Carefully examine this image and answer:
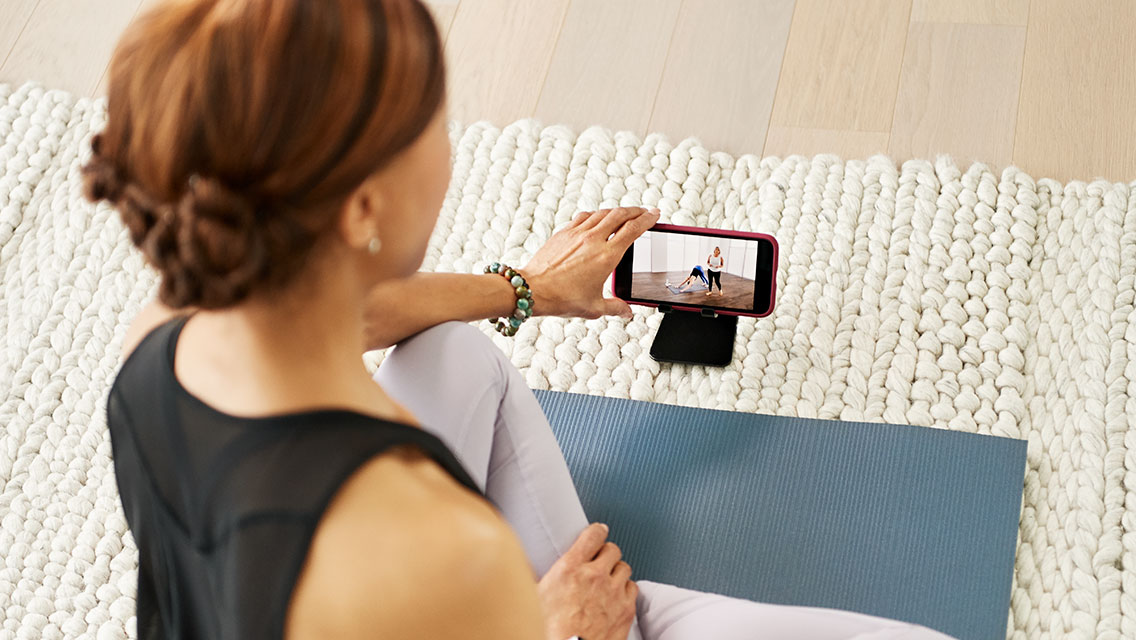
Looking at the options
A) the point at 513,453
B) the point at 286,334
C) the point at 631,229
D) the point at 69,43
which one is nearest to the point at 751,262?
the point at 631,229

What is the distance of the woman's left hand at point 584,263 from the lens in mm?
1252

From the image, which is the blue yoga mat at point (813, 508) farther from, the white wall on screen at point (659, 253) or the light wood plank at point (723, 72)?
the light wood plank at point (723, 72)

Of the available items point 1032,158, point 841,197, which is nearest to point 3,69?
point 841,197

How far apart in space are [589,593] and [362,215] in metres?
0.52

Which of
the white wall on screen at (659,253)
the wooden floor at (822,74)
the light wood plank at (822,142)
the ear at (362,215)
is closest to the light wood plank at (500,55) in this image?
the wooden floor at (822,74)

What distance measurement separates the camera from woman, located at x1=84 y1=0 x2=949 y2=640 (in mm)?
556

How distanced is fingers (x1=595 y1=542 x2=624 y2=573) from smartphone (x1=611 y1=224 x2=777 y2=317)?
16.0 inches

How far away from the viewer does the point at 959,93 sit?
63.7 inches

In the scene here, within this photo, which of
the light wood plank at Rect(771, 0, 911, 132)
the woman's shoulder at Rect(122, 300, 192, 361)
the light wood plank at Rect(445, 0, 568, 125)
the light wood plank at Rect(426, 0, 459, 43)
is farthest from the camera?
the light wood plank at Rect(426, 0, 459, 43)

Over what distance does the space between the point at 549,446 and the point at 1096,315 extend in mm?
719

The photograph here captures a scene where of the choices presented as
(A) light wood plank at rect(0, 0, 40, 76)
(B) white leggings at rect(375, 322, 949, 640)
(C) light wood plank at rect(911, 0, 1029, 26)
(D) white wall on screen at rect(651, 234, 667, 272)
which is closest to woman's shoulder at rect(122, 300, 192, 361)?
(B) white leggings at rect(375, 322, 949, 640)

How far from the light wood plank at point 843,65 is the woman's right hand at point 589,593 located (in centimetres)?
83

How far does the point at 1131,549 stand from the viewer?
1169 millimetres

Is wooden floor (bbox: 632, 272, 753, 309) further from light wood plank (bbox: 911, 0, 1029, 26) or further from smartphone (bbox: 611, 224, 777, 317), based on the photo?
light wood plank (bbox: 911, 0, 1029, 26)
